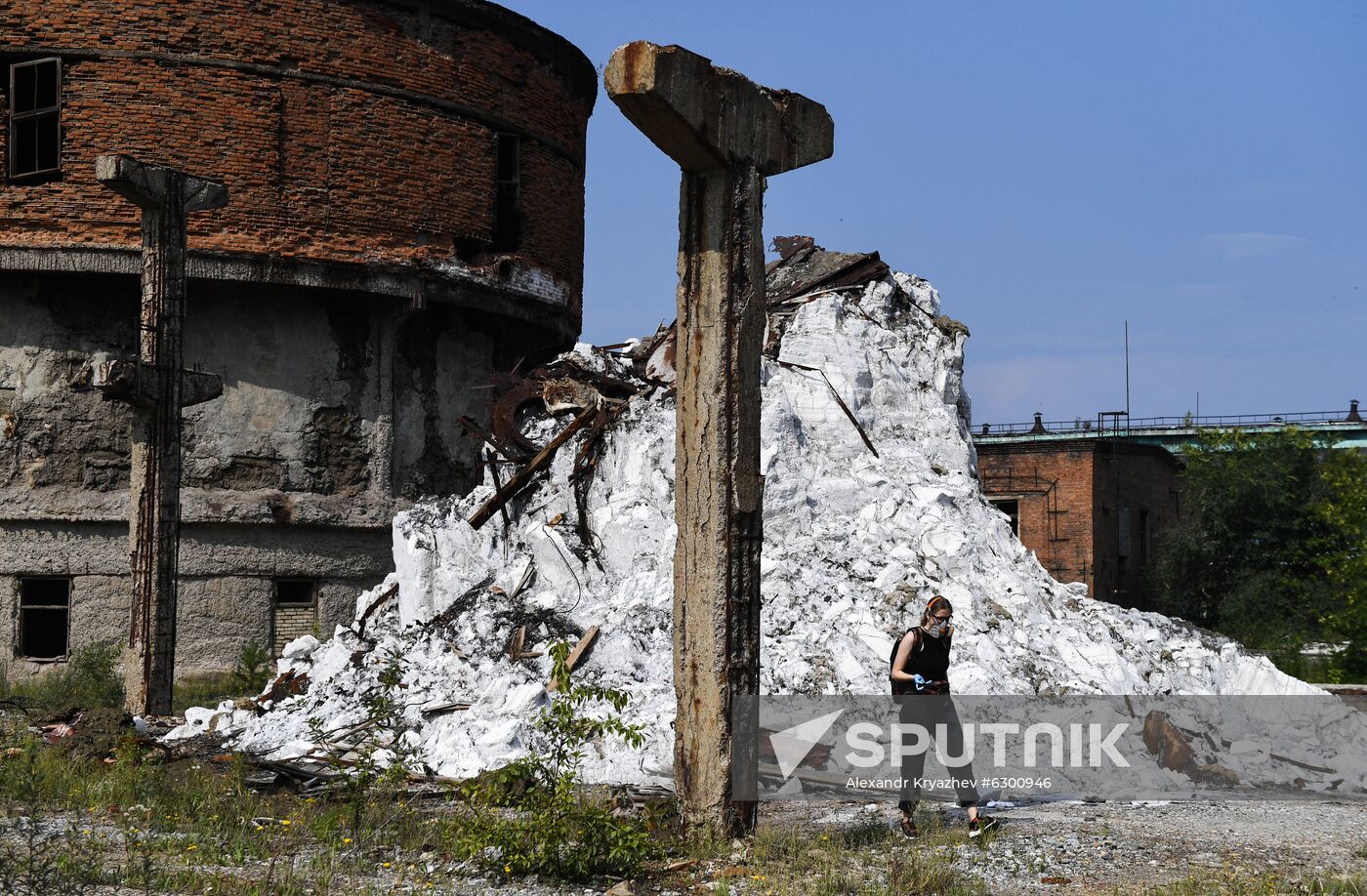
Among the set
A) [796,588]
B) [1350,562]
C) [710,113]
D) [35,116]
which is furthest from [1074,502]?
[710,113]

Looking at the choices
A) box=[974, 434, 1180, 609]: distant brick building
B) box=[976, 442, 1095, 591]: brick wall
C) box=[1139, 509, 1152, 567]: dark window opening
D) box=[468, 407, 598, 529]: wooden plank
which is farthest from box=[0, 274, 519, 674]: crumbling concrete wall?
box=[1139, 509, 1152, 567]: dark window opening

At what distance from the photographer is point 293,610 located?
16344 mm

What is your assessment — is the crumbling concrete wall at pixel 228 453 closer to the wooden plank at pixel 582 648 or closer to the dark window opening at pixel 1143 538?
A: the wooden plank at pixel 582 648

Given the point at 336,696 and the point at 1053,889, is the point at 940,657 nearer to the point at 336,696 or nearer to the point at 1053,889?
the point at 1053,889

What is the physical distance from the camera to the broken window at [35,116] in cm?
1566

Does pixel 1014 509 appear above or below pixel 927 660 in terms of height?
above

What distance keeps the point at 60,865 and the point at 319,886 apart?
3.67 ft

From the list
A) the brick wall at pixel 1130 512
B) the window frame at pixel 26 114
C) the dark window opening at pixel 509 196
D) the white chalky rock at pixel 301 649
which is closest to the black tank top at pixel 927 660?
the white chalky rock at pixel 301 649

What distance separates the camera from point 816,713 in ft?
35.3

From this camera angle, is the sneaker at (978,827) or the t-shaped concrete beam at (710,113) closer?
the t-shaped concrete beam at (710,113)

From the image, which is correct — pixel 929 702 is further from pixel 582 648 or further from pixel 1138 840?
pixel 582 648

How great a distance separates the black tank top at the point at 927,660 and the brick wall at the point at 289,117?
32.8ft

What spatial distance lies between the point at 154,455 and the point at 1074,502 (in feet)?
79.8

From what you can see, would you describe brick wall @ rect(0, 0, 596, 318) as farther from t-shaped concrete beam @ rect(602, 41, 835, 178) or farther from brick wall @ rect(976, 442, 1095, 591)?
brick wall @ rect(976, 442, 1095, 591)
